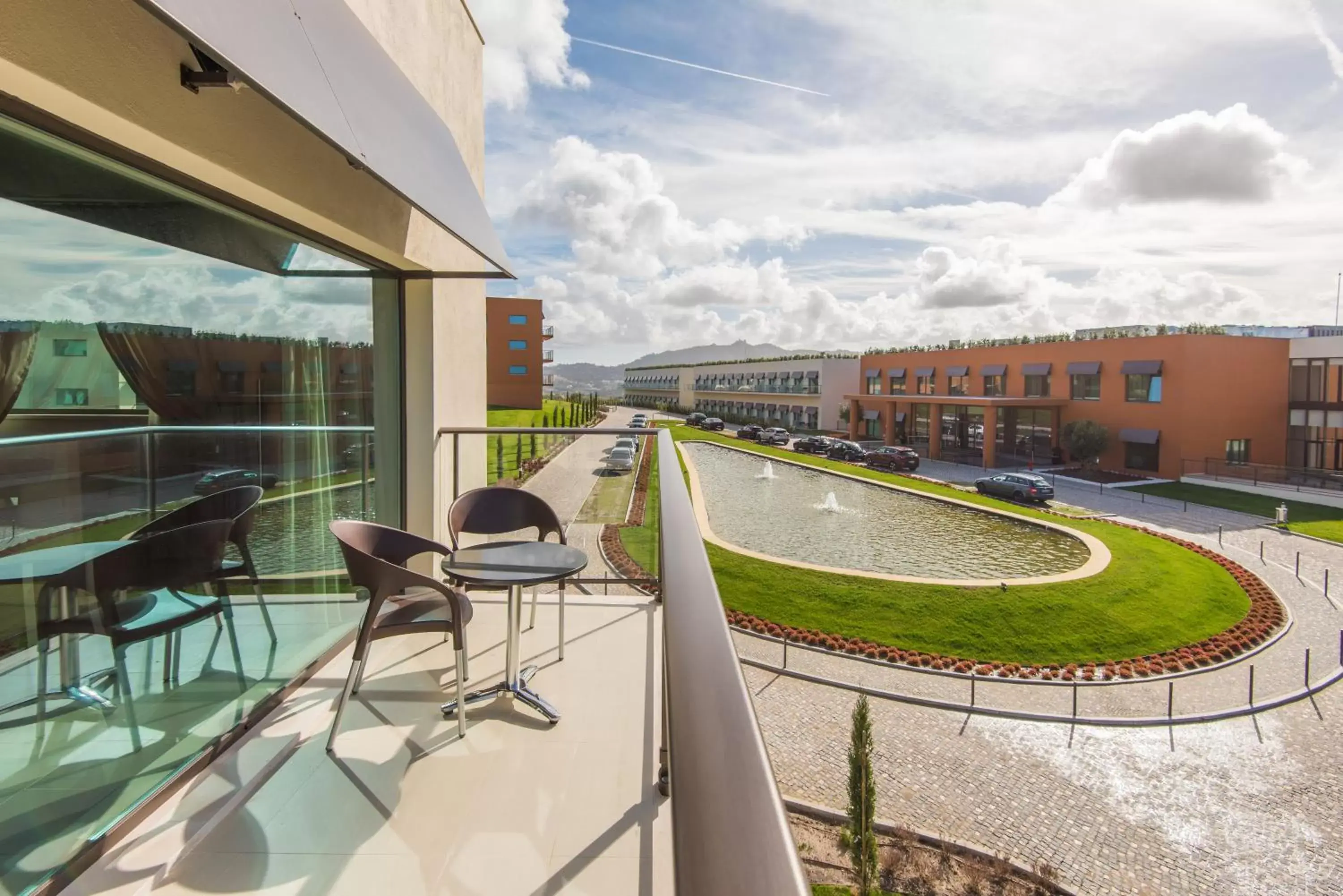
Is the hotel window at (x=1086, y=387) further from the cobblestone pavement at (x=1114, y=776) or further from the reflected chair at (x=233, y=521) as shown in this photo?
the reflected chair at (x=233, y=521)

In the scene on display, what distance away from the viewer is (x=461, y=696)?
2.61 metres

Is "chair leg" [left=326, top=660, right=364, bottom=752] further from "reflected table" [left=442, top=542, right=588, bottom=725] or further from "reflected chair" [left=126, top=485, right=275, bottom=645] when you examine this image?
"reflected chair" [left=126, top=485, right=275, bottom=645]

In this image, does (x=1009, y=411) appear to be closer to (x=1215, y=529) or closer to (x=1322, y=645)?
(x=1215, y=529)

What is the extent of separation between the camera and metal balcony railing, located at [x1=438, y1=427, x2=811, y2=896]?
1.59 feet

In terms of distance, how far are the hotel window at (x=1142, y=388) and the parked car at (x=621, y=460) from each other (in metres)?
32.3

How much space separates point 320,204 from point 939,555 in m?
16.8

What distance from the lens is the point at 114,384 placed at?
7.09ft

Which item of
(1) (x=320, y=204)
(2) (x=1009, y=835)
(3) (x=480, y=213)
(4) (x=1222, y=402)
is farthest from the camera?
(4) (x=1222, y=402)

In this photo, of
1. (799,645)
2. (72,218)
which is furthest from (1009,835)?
(72,218)

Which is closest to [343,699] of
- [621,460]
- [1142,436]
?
[621,460]

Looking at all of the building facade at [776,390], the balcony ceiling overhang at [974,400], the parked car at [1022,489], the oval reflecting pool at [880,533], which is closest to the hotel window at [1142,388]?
the balcony ceiling overhang at [974,400]

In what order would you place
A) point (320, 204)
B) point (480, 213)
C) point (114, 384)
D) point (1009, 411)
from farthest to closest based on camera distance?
point (1009, 411)
point (480, 213)
point (320, 204)
point (114, 384)

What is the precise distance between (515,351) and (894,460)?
1069 inches

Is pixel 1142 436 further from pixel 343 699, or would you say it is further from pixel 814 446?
pixel 343 699
